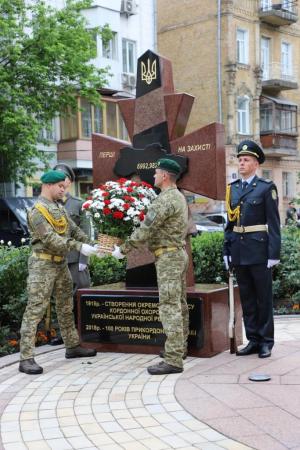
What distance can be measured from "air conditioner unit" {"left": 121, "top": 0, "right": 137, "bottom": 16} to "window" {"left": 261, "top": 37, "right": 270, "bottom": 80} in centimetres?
967

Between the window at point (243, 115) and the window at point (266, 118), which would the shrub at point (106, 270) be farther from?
the window at point (266, 118)

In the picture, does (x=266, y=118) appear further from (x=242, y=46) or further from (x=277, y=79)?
(x=242, y=46)

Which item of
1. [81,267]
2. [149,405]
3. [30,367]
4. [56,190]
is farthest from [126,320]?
A: [149,405]

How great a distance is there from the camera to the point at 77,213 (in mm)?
7016

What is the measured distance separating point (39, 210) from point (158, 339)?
176cm

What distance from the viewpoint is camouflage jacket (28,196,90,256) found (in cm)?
561

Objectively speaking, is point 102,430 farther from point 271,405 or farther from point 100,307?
point 100,307

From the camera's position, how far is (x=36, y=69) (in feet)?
61.7

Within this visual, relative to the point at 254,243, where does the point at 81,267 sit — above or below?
below

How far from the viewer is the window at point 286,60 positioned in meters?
36.4

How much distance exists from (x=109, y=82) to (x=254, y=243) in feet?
69.8

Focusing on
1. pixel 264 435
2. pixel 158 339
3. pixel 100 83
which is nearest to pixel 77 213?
pixel 158 339

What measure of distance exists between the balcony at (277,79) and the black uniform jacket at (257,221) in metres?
30.1

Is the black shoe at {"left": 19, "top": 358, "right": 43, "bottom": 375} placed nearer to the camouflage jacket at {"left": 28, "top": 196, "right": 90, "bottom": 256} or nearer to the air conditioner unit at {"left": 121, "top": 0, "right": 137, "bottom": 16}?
the camouflage jacket at {"left": 28, "top": 196, "right": 90, "bottom": 256}
